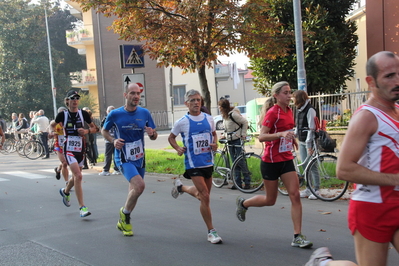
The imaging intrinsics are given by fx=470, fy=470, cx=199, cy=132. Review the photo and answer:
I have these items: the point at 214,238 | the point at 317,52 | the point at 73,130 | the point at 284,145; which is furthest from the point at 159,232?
the point at 317,52

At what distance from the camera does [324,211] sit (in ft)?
24.8

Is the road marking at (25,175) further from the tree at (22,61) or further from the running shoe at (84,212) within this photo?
the tree at (22,61)

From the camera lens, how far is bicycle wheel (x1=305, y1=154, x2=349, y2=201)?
27.0ft

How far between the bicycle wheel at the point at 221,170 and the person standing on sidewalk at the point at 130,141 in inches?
162

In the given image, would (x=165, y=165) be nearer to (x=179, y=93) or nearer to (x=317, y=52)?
(x=317, y=52)

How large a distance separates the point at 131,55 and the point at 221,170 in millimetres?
4798

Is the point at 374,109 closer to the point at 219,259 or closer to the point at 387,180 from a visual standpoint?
the point at 387,180

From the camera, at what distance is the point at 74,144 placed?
25.8 ft

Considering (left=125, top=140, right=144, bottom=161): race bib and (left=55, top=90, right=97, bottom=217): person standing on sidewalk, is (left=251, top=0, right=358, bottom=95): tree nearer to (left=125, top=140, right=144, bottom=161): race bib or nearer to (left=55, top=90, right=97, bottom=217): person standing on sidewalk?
(left=55, top=90, right=97, bottom=217): person standing on sidewalk

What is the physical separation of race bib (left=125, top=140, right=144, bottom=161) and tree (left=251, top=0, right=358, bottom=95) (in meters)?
11.4

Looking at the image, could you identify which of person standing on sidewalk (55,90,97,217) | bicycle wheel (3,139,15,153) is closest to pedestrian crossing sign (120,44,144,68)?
person standing on sidewalk (55,90,97,217)

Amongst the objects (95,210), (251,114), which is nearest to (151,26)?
(95,210)

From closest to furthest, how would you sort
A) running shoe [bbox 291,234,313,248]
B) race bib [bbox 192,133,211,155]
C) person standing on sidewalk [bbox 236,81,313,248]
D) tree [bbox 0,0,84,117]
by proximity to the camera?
running shoe [bbox 291,234,313,248], person standing on sidewalk [bbox 236,81,313,248], race bib [bbox 192,133,211,155], tree [bbox 0,0,84,117]

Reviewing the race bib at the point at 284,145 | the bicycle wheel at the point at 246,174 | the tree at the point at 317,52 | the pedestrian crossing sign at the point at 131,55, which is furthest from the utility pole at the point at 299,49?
the race bib at the point at 284,145
